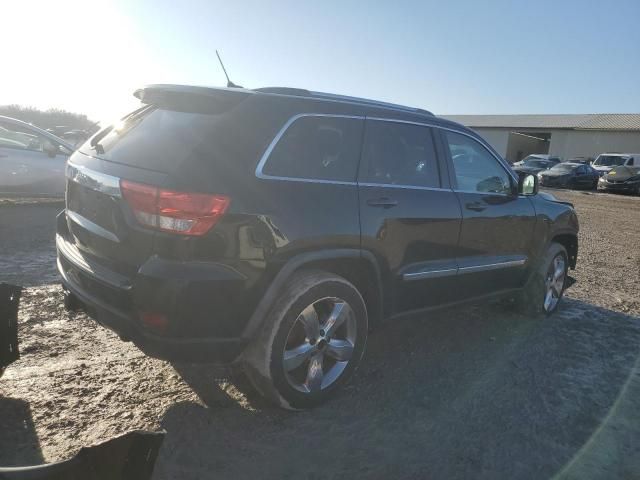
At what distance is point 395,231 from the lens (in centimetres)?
345

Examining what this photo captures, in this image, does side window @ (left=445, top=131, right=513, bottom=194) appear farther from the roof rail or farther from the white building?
the white building

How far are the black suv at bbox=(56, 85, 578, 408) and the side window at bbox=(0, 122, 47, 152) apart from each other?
616 centimetres

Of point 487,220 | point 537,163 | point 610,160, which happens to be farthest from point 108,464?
point 537,163

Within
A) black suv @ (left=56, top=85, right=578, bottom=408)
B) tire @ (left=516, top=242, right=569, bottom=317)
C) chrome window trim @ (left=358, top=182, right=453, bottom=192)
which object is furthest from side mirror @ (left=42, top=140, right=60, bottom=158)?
tire @ (left=516, top=242, right=569, bottom=317)

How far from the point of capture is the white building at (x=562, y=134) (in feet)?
154

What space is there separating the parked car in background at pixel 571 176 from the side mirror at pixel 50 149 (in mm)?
23368

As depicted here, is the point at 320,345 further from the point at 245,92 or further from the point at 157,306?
the point at 245,92

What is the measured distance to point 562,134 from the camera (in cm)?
5041

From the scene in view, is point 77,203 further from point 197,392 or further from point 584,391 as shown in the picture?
point 584,391

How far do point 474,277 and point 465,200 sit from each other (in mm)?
640

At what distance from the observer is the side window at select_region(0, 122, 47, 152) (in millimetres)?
8539

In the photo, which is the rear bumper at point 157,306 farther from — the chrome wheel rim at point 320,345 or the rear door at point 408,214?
the rear door at point 408,214

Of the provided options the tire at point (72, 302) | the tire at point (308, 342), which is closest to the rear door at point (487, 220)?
the tire at point (308, 342)

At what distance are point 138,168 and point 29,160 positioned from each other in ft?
22.9
